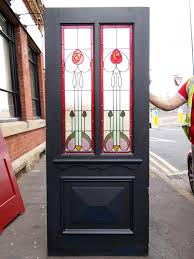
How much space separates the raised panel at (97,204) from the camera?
3.87 metres

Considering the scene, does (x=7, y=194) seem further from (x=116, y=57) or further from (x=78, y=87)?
(x=116, y=57)

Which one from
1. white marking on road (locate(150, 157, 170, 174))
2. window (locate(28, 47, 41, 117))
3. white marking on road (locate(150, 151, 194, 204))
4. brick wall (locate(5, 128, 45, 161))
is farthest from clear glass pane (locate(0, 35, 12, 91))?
white marking on road (locate(150, 157, 170, 174))

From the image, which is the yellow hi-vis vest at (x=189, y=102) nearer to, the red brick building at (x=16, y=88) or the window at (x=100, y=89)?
the window at (x=100, y=89)

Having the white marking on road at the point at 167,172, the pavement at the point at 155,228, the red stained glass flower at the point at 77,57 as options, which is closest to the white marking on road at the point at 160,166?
the white marking on road at the point at 167,172

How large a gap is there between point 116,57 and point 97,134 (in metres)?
0.78

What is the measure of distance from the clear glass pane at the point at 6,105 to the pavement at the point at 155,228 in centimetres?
190

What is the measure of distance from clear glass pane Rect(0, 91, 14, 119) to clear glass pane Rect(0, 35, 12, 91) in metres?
0.18

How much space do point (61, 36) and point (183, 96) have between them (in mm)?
1378

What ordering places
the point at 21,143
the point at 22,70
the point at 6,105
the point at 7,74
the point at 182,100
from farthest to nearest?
1. the point at 22,70
2. the point at 7,74
3. the point at 21,143
4. the point at 6,105
5. the point at 182,100

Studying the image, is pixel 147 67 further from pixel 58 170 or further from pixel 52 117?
pixel 58 170

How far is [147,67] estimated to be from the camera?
3.73 meters

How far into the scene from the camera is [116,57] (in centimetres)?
380

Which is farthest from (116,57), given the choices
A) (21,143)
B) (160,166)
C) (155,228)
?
(160,166)

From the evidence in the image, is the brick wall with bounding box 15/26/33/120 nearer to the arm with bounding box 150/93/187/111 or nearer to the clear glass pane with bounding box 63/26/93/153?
the clear glass pane with bounding box 63/26/93/153
